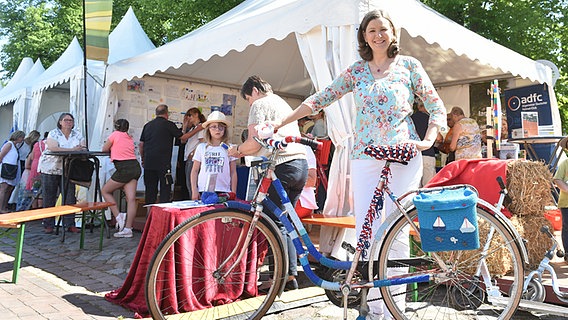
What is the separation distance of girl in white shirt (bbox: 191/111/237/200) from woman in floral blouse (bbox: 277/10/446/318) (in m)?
2.14

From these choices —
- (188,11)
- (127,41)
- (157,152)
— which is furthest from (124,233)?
(188,11)

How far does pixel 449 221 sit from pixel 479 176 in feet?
5.20

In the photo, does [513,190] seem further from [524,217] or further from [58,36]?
[58,36]

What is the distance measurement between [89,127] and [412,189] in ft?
21.8

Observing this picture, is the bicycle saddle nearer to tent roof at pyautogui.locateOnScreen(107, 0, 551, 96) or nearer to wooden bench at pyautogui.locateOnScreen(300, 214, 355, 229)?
wooden bench at pyautogui.locateOnScreen(300, 214, 355, 229)

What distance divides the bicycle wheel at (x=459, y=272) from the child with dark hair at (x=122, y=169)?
4.48 m

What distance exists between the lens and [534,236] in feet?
12.9

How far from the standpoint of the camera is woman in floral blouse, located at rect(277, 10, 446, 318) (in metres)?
2.62

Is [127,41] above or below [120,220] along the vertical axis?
above

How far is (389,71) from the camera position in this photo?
270 cm

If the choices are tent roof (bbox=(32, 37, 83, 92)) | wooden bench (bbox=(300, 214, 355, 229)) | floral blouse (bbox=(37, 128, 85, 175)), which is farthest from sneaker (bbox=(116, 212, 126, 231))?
wooden bench (bbox=(300, 214, 355, 229))

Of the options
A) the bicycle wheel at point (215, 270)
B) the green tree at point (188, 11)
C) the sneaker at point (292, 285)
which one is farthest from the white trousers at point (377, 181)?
the green tree at point (188, 11)

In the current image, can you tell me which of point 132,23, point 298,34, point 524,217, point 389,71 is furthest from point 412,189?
point 132,23

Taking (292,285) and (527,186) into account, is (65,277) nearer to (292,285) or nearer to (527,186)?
(292,285)
